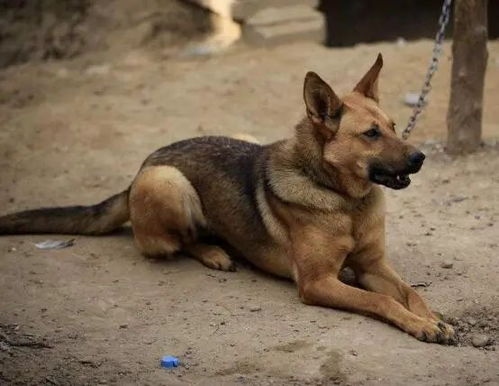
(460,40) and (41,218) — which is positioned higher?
(460,40)

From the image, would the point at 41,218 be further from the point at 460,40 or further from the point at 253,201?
the point at 460,40

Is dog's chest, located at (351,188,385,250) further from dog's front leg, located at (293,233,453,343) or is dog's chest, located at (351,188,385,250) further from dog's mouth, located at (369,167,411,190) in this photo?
dog's mouth, located at (369,167,411,190)

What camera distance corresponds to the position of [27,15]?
12.0m

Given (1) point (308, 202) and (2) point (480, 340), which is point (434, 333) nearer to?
(2) point (480, 340)

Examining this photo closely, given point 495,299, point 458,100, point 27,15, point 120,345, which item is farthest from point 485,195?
point 27,15

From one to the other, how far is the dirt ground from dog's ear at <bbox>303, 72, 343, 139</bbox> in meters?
1.12

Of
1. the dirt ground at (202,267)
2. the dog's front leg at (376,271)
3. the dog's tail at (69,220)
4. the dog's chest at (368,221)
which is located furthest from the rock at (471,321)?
the dog's tail at (69,220)

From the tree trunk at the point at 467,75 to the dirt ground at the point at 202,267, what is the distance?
0.73 ft

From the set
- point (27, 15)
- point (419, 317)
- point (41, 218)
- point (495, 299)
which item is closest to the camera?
point (419, 317)

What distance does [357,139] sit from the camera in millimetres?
5695

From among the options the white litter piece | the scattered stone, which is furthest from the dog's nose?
the scattered stone

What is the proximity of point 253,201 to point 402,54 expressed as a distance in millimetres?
5132

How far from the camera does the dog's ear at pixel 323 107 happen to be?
5684 millimetres

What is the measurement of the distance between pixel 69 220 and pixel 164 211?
3.48 feet
